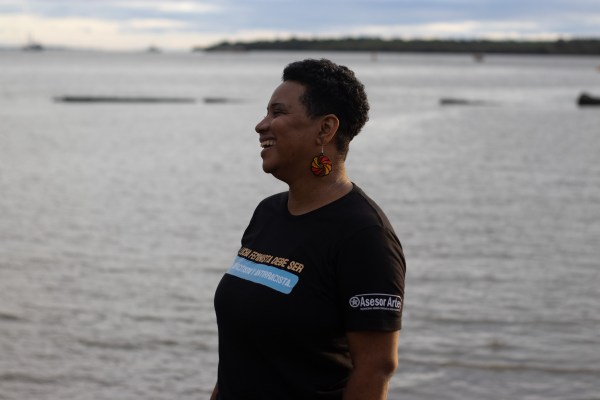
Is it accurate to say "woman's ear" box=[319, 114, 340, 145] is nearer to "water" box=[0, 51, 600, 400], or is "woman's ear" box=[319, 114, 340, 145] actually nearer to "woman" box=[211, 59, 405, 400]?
"woman" box=[211, 59, 405, 400]

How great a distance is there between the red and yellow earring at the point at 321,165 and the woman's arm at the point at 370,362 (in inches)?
22.6

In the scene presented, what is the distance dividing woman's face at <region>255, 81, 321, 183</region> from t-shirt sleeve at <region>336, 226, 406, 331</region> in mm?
404

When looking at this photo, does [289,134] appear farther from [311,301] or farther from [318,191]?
[311,301]

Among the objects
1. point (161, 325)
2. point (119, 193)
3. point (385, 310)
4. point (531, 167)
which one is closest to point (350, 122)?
point (385, 310)

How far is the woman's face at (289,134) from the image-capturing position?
10.3ft

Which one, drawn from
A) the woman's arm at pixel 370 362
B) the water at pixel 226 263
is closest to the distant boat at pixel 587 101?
the water at pixel 226 263

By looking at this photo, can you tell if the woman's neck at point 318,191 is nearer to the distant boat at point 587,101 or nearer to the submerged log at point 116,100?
the distant boat at point 587,101

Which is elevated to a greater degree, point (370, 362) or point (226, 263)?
point (370, 362)

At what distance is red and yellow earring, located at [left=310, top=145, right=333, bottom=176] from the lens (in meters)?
3.14

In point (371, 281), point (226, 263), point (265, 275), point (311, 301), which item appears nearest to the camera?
point (371, 281)

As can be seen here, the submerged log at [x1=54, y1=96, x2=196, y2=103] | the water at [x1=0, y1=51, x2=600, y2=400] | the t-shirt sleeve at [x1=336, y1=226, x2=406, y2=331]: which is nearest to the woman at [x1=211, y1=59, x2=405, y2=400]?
the t-shirt sleeve at [x1=336, y1=226, x2=406, y2=331]

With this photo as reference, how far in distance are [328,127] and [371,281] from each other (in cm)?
59

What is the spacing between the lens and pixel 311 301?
9.70 ft

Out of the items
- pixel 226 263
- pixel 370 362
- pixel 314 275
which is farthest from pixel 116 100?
pixel 370 362
